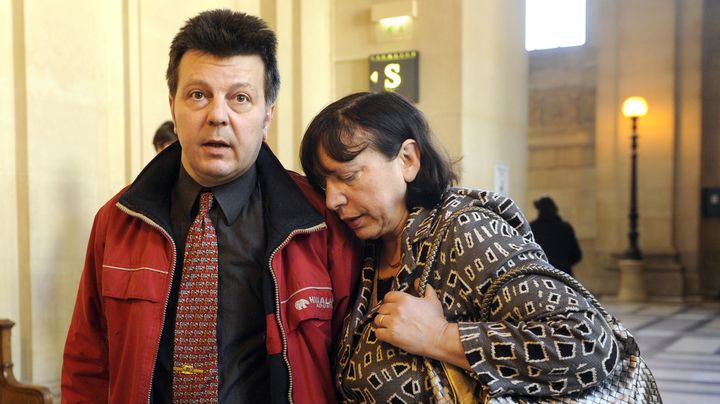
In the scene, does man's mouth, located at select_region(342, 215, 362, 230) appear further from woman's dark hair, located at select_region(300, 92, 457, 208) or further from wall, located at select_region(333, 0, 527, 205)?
wall, located at select_region(333, 0, 527, 205)

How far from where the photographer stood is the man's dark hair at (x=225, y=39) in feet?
6.74

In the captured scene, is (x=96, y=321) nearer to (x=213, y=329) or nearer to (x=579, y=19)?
(x=213, y=329)

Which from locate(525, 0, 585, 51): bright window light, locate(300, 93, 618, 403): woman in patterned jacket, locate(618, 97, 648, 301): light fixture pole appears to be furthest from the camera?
locate(525, 0, 585, 51): bright window light

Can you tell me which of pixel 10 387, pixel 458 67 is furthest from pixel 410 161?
pixel 458 67

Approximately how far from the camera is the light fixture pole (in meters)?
14.2

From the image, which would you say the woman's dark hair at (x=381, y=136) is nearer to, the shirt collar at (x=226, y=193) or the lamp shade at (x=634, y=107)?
the shirt collar at (x=226, y=193)

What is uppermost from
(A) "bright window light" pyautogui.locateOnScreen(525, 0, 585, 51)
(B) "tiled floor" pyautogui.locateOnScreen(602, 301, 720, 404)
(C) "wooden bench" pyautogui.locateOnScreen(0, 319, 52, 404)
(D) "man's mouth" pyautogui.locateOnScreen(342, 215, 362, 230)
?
(A) "bright window light" pyautogui.locateOnScreen(525, 0, 585, 51)

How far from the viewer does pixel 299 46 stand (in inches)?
267

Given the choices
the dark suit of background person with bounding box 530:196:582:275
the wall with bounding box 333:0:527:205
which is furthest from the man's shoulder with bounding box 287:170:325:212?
the dark suit of background person with bounding box 530:196:582:275

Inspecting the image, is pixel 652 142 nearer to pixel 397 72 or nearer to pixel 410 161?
pixel 397 72

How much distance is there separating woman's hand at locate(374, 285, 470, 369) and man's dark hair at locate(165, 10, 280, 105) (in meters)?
0.69

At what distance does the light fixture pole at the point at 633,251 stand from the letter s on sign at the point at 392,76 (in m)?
8.48

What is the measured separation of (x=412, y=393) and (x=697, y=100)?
46.9 feet

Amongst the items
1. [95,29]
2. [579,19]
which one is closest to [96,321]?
[95,29]
